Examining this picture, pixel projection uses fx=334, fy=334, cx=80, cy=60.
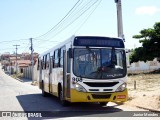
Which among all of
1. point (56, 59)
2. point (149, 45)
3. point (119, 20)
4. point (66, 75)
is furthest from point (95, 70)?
point (149, 45)

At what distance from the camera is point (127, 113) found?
41.6 feet

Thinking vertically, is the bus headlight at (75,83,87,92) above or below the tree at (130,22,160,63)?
below

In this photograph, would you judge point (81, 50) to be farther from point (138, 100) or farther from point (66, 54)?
point (138, 100)

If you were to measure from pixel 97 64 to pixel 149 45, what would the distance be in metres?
37.2

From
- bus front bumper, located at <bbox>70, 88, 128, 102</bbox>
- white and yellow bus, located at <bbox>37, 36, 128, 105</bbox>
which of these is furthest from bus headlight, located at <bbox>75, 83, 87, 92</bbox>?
bus front bumper, located at <bbox>70, 88, 128, 102</bbox>

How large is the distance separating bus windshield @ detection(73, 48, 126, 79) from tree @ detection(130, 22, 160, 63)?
3565 centimetres

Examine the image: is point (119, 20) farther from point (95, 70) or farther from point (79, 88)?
point (79, 88)

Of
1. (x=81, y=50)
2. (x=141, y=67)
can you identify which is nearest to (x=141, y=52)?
(x=141, y=67)

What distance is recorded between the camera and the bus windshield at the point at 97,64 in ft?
43.3

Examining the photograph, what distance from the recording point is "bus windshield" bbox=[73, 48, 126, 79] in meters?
13.2

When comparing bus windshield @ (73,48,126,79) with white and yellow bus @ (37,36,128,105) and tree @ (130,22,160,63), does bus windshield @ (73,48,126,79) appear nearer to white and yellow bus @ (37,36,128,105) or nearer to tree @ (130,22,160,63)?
white and yellow bus @ (37,36,128,105)

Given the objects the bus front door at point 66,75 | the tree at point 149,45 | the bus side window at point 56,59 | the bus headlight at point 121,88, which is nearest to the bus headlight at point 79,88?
the bus front door at point 66,75

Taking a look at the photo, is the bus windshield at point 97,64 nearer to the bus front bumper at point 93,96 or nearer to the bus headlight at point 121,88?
the bus headlight at point 121,88

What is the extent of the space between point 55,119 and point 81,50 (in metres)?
3.28
